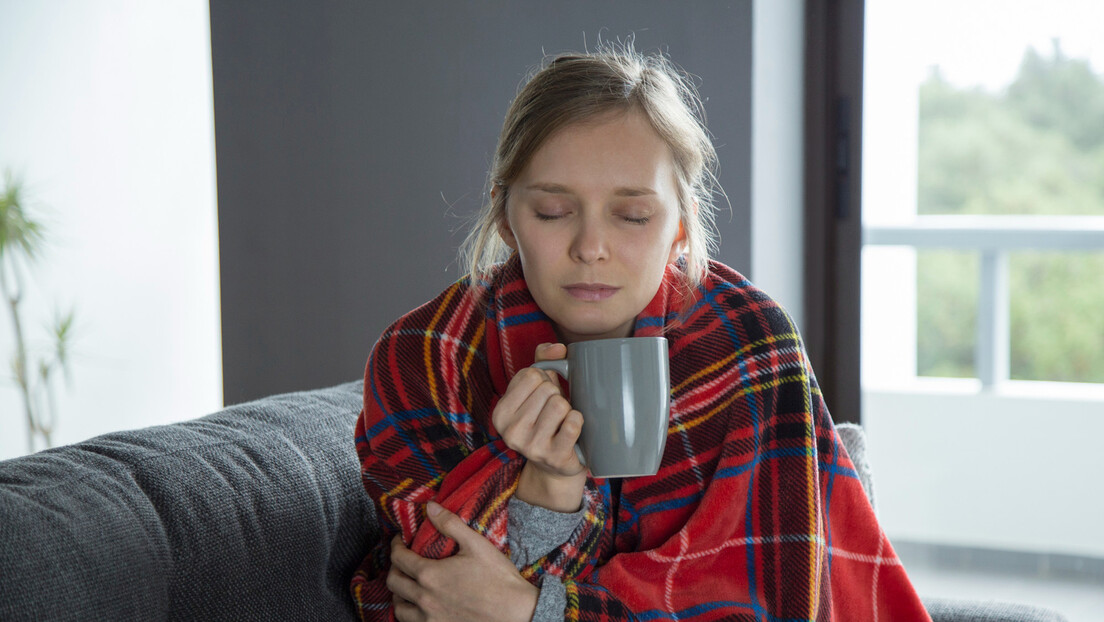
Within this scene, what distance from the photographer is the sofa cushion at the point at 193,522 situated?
714mm

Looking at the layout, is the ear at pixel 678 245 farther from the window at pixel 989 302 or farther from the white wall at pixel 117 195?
the white wall at pixel 117 195

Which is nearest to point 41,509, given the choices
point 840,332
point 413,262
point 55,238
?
point 413,262

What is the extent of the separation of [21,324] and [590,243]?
3.44 m

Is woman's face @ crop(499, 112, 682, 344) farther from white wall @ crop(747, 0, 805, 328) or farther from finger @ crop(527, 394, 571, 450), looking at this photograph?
white wall @ crop(747, 0, 805, 328)

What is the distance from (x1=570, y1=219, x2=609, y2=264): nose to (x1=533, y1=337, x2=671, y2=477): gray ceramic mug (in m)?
0.14

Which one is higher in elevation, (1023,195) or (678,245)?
(1023,195)

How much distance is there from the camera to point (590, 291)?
92 centimetres

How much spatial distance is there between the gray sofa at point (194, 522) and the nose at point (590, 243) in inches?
15.3

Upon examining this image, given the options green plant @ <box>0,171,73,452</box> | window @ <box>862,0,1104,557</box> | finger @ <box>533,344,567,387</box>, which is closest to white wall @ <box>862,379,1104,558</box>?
window @ <box>862,0,1104,557</box>

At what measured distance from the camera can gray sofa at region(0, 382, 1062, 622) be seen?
714mm

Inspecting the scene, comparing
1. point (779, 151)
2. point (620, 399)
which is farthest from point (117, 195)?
point (620, 399)

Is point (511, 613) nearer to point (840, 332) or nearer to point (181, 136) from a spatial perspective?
point (840, 332)

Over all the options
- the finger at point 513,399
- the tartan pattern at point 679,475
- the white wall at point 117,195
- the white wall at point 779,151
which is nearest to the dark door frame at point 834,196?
the white wall at point 779,151

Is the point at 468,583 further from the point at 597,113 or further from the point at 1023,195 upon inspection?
the point at 1023,195
